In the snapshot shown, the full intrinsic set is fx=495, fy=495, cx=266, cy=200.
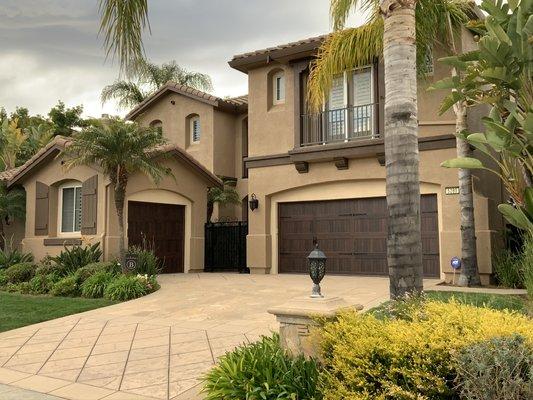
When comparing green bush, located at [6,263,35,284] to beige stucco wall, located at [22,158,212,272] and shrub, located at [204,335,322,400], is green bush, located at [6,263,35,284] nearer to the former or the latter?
beige stucco wall, located at [22,158,212,272]

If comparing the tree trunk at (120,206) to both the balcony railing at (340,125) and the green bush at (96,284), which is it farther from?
the balcony railing at (340,125)

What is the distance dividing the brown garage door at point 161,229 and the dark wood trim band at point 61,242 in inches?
69.7

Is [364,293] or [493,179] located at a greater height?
[493,179]

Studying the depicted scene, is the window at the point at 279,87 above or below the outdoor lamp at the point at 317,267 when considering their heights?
above

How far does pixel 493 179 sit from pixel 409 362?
494 inches

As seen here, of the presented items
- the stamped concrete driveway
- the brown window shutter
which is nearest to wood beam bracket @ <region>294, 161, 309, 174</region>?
the stamped concrete driveway

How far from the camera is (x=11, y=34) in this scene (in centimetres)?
790

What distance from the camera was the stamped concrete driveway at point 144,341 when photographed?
227 inches

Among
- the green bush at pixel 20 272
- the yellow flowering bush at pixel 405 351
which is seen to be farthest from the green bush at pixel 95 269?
the yellow flowering bush at pixel 405 351

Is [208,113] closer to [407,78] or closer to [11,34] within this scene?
[11,34]

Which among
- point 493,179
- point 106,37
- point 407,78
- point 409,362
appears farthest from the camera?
point 493,179

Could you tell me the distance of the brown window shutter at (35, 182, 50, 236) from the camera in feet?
57.2

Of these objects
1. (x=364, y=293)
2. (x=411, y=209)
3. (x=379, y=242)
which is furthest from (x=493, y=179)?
(x=411, y=209)

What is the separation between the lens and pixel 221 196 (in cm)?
2002
